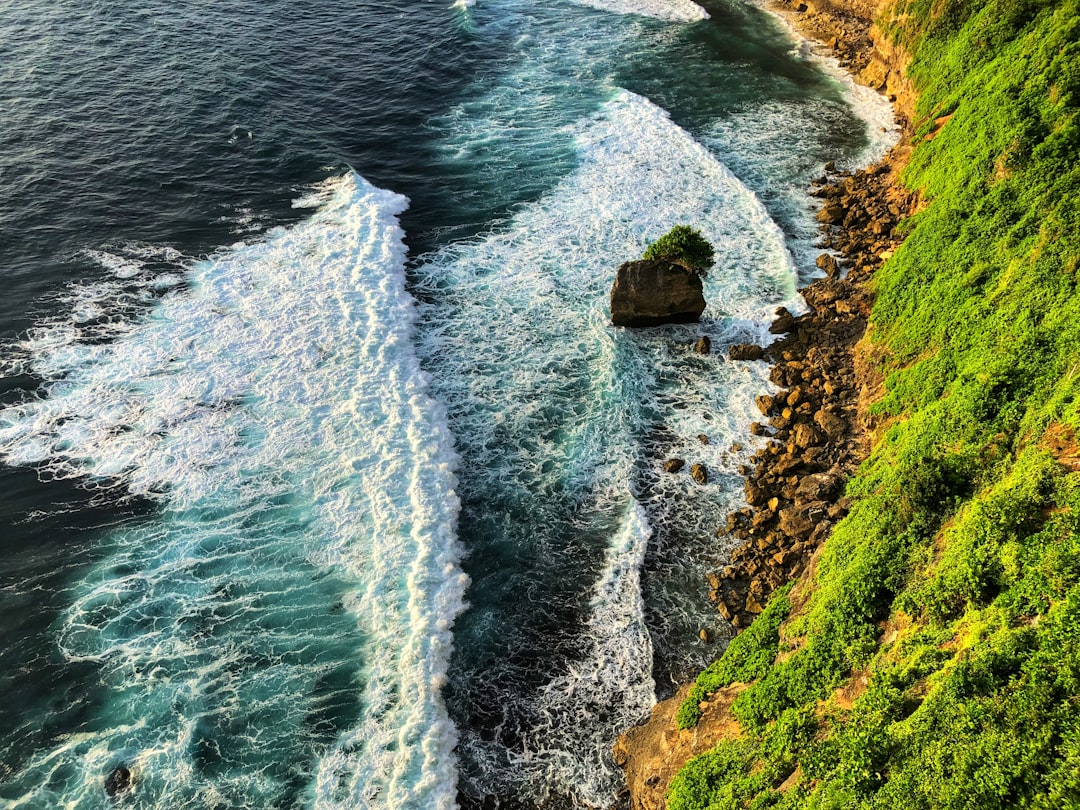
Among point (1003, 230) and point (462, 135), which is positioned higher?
point (1003, 230)

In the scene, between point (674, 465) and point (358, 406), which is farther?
point (358, 406)

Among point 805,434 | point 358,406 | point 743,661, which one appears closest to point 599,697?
point 743,661

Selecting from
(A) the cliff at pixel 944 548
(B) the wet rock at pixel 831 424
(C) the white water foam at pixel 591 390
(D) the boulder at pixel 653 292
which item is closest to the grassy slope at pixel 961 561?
(A) the cliff at pixel 944 548

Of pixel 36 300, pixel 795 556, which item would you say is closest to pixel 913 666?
pixel 795 556

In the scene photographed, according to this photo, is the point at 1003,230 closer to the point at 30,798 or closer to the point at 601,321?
the point at 601,321

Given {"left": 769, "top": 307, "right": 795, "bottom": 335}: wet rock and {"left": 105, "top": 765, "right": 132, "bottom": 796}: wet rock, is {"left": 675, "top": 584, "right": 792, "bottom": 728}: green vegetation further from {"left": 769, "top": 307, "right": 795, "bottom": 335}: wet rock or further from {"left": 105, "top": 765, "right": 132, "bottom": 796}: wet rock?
{"left": 769, "top": 307, "right": 795, "bottom": 335}: wet rock

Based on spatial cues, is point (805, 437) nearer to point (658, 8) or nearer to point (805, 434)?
point (805, 434)
